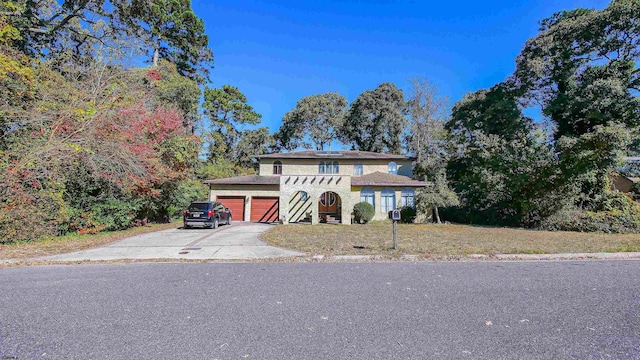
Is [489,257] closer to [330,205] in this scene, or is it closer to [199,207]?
[199,207]

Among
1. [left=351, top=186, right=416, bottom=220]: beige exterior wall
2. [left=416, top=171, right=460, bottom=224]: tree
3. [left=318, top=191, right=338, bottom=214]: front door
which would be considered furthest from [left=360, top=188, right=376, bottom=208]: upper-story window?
[left=416, top=171, right=460, bottom=224]: tree

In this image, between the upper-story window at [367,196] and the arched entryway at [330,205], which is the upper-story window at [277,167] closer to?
the arched entryway at [330,205]

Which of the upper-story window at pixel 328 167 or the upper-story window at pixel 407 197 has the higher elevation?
the upper-story window at pixel 328 167

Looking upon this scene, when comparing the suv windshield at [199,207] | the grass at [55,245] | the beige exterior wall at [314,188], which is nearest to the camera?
the grass at [55,245]

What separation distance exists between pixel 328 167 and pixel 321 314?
910 inches

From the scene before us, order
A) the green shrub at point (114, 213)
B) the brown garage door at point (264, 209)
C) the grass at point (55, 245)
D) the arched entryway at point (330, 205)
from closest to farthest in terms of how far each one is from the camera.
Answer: the grass at point (55, 245) < the green shrub at point (114, 213) < the brown garage door at point (264, 209) < the arched entryway at point (330, 205)

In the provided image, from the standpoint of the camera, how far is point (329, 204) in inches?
999

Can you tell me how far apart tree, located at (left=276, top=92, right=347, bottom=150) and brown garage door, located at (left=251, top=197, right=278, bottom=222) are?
21850 millimetres

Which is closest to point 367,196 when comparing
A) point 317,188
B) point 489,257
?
point 317,188

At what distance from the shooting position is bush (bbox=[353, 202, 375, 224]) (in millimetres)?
21109

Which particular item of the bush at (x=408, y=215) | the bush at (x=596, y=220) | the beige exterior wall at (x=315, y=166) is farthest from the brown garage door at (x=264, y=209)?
the bush at (x=596, y=220)

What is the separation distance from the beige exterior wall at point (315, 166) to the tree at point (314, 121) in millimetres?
17797

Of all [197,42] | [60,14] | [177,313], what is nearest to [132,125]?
[60,14]

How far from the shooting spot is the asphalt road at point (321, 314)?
305 cm
